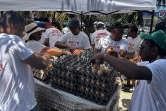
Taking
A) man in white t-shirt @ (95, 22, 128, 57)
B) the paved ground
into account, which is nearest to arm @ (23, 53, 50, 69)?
man in white t-shirt @ (95, 22, 128, 57)

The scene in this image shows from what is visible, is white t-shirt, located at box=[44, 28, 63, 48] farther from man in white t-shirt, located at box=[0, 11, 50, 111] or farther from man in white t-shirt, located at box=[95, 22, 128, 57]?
man in white t-shirt, located at box=[0, 11, 50, 111]

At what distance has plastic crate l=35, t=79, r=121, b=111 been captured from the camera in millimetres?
1828

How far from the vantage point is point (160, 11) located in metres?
12.6

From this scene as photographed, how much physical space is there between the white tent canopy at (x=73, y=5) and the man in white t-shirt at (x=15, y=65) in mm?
860

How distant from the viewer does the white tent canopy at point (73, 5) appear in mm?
2546

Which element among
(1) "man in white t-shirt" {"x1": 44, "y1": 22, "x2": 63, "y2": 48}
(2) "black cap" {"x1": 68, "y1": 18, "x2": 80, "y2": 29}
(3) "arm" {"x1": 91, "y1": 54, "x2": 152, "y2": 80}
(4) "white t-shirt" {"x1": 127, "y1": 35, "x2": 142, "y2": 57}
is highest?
(2) "black cap" {"x1": 68, "y1": 18, "x2": 80, "y2": 29}

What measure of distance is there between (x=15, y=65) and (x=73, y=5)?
153 centimetres

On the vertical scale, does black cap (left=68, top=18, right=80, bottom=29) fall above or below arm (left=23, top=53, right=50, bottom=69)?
above

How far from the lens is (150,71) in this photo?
128 cm

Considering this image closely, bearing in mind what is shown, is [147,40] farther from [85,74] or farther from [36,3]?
[36,3]

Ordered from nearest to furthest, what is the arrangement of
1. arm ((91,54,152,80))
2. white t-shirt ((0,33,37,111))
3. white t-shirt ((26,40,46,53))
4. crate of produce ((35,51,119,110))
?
arm ((91,54,152,80))
white t-shirt ((0,33,37,111))
crate of produce ((35,51,119,110))
white t-shirt ((26,40,46,53))

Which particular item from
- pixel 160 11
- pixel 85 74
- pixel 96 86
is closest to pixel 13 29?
pixel 85 74

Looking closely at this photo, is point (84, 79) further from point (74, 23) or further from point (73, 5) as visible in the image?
point (74, 23)

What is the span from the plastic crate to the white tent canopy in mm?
1040
